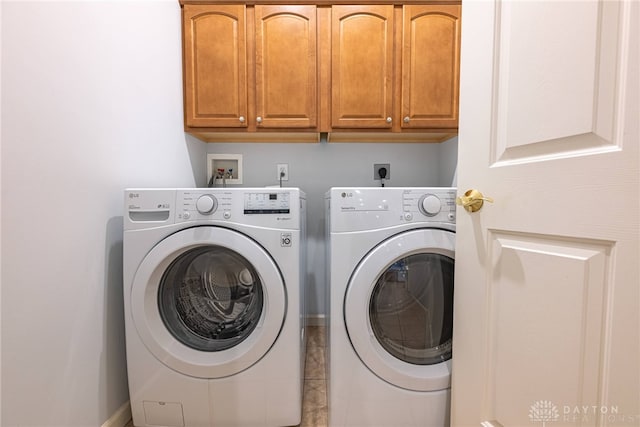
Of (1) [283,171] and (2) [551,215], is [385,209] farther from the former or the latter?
(1) [283,171]

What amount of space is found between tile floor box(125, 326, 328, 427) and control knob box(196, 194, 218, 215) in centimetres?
92

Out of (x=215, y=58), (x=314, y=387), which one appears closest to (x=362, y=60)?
(x=215, y=58)

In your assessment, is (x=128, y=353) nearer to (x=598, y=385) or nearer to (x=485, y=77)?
(x=598, y=385)

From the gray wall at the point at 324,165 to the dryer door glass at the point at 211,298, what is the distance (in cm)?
74

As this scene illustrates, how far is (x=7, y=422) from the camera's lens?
66cm

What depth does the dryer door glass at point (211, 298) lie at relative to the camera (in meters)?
0.99

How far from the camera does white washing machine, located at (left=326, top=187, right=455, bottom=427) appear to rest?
0.92m

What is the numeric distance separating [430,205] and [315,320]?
3.95ft

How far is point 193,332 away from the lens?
1.02 meters

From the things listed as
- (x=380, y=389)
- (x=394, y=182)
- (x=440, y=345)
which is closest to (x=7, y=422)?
(x=380, y=389)


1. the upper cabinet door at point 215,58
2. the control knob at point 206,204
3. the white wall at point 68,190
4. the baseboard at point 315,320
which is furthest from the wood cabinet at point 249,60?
the baseboard at point 315,320

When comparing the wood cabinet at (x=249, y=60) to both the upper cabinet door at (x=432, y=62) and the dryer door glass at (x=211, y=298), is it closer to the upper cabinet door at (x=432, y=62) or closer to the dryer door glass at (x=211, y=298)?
the upper cabinet door at (x=432, y=62)

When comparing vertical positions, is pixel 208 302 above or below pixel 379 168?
below

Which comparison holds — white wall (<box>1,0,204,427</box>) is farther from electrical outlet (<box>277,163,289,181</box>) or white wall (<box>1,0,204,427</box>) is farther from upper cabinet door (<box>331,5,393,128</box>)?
upper cabinet door (<box>331,5,393,128</box>)
